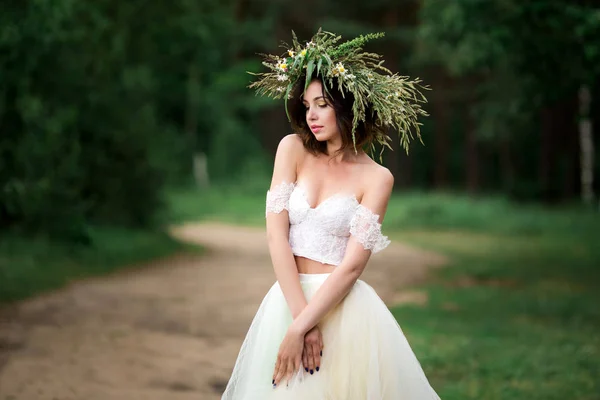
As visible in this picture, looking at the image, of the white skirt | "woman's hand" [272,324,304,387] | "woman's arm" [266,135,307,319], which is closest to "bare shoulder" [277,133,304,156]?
"woman's arm" [266,135,307,319]

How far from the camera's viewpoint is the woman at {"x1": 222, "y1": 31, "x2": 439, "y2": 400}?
12.3 ft

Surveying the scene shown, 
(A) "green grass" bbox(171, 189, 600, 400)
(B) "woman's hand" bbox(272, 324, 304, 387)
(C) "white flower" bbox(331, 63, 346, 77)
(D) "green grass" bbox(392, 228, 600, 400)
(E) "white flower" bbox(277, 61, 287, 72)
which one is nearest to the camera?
(B) "woman's hand" bbox(272, 324, 304, 387)

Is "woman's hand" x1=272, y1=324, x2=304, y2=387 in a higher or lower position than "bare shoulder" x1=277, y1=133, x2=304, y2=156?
lower

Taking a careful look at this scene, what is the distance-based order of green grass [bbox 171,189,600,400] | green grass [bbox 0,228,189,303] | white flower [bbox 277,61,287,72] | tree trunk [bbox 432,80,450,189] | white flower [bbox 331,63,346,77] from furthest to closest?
tree trunk [bbox 432,80,450,189] < green grass [bbox 0,228,189,303] < green grass [bbox 171,189,600,400] < white flower [bbox 277,61,287,72] < white flower [bbox 331,63,346,77]

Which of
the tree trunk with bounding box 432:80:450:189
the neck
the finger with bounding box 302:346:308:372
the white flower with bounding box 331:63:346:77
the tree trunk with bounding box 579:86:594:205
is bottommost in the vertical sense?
the finger with bounding box 302:346:308:372

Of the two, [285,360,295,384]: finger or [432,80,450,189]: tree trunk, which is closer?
[285,360,295,384]: finger

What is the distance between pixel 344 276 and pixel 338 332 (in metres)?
0.30

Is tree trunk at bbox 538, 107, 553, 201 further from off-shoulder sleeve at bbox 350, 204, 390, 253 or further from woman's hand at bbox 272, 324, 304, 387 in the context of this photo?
woman's hand at bbox 272, 324, 304, 387

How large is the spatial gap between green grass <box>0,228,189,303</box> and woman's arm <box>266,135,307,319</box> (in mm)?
7566

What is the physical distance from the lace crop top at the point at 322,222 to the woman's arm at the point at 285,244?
0.13 ft

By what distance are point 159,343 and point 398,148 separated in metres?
30.9

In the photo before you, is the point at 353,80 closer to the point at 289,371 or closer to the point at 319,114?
the point at 319,114

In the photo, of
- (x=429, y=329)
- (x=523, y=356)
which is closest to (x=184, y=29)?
(x=429, y=329)

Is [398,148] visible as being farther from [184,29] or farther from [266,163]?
[184,29]
